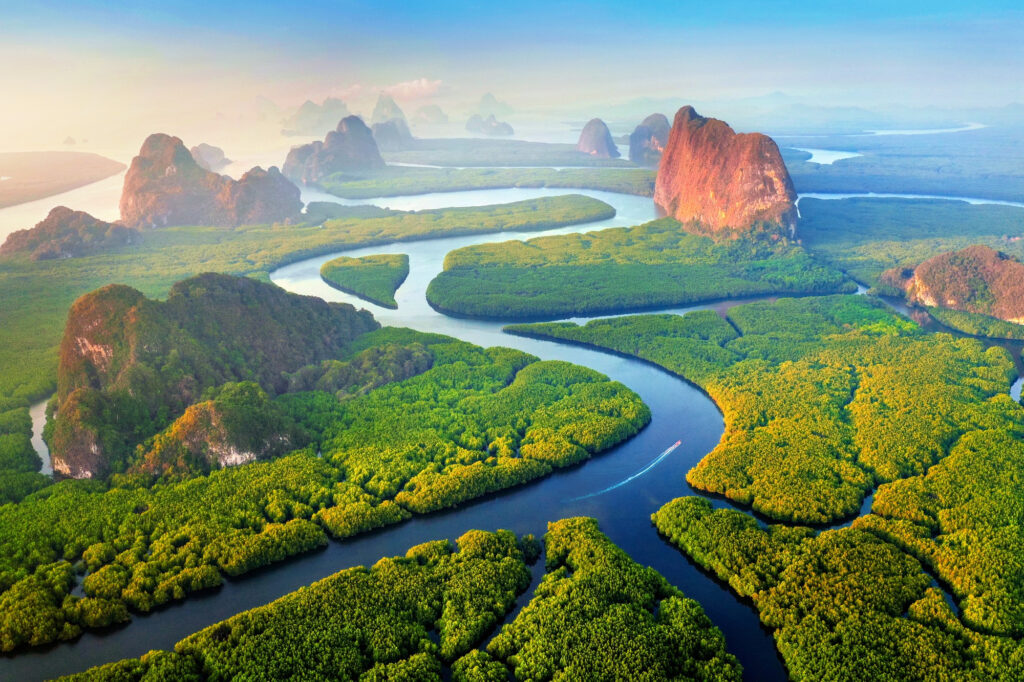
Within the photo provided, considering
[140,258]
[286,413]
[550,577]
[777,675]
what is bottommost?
[777,675]

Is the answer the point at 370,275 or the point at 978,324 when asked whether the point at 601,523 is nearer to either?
the point at 978,324

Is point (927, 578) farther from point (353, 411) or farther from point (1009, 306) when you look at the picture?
point (1009, 306)

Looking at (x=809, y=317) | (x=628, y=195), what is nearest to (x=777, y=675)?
(x=809, y=317)

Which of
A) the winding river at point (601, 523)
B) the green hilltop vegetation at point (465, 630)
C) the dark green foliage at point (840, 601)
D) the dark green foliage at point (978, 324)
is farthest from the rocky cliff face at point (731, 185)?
the green hilltop vegetation at point (465, 630)

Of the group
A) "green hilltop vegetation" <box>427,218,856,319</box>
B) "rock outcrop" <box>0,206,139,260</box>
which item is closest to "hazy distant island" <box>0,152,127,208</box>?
"rock outcrop" <box>0,206,139,260</box>

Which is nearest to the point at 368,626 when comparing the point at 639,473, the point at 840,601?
the point at 639,473
